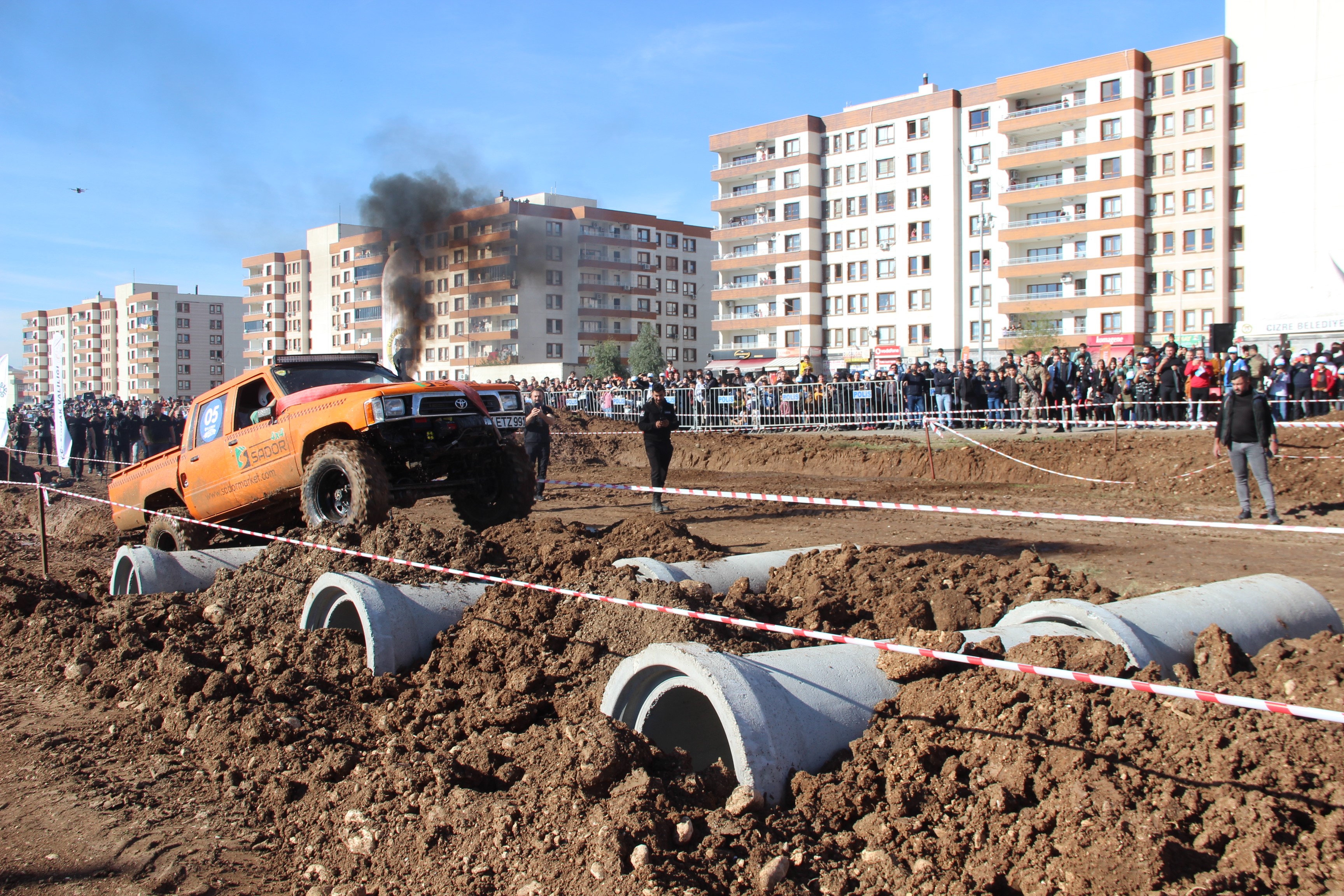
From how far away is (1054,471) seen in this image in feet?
56.7

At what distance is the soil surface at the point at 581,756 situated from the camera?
339cm

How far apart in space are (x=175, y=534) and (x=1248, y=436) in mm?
12288

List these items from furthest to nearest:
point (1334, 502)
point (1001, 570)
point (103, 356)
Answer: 1. point (103, 356)
2. point (1334, 502)
3. point (1001, 570)

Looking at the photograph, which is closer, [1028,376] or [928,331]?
[1028,376]

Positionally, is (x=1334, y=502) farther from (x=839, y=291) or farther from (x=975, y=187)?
(x=839, y=291)

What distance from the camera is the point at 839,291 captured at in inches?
2884

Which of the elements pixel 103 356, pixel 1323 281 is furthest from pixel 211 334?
pixel 1323 281

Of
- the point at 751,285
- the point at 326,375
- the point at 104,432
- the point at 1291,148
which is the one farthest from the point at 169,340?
the point at 326,375

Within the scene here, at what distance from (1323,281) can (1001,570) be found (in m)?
31.4

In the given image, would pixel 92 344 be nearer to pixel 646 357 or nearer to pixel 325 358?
pixel 646 357

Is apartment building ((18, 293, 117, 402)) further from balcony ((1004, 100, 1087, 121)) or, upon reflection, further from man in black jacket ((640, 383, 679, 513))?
man in black jacket ((640, 383, 679, 513))

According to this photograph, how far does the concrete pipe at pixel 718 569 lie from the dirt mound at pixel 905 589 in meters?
0.14

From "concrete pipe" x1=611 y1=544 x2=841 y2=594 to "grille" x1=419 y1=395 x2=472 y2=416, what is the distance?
242cm

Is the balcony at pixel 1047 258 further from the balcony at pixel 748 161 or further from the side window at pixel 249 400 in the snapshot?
the side window at pixel 249 400
